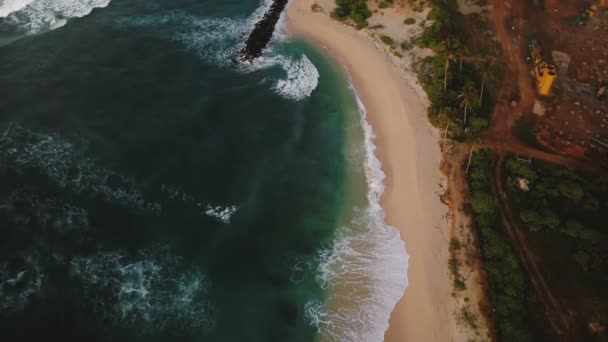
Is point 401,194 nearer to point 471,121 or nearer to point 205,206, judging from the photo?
point 471,121

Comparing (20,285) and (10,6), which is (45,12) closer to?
(10,6)

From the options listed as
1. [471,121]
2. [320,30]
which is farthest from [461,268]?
[320,30]

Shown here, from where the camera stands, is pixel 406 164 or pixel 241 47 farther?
pixel 241 47

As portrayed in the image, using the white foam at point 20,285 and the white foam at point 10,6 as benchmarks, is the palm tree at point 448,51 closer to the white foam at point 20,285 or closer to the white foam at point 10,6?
the white foam at point 20,285

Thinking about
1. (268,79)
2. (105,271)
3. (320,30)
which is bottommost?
(105,271)

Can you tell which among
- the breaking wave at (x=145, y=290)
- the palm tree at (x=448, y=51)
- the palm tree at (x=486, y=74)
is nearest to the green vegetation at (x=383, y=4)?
the palm tree at (x=448, y=51)

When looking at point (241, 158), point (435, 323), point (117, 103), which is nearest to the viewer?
point (435, 323)

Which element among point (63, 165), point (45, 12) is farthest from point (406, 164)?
point (45, 12)

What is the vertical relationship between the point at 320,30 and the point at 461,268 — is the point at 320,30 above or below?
above
